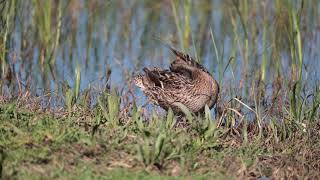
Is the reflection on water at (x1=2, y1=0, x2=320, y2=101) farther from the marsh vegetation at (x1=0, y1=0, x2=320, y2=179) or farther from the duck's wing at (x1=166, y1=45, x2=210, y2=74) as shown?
the duck's wing at (x1=166, y1=45, x2=210, y2=74)

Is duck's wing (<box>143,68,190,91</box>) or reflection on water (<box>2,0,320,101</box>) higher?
reflection on water (<box>2,0,320,101</box>)

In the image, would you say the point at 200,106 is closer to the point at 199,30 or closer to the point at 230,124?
the point at 230,124

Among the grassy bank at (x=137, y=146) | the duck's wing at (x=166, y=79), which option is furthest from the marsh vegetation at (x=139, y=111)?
the duck's wing at (x=166, y=79)

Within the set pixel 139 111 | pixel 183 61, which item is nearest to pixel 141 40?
pixel 183 61

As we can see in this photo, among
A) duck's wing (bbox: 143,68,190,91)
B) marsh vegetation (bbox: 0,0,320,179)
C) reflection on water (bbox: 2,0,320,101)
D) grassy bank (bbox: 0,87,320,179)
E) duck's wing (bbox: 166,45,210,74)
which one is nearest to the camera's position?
grassy bank (bbox: 0,87,320,179)

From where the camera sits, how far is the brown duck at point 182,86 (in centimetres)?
714

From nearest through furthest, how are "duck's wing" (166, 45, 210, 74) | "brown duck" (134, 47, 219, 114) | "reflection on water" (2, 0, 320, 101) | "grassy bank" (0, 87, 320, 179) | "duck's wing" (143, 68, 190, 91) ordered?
"grassy bank" (0, 87, 320, 179)
"brown duck" (134, 47, 219, 114)
"duck's wing" (143, 68, 190, 91)
"duck's wing" (166, 45, 210, 74)
"reflection on water" (2, 0, 320, 101)

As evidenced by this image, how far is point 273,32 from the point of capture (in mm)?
9570

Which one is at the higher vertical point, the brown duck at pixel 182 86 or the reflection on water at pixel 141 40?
the reflection on water at pixel 141 40

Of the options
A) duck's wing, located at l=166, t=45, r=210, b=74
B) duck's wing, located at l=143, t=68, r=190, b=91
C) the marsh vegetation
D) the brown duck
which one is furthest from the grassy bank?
duck's wing, located at l=166, t=45, r=210, b=74

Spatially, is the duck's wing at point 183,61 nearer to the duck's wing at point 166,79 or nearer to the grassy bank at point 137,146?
the duck's wing at point 166,79

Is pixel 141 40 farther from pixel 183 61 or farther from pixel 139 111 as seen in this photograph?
pixel 139 111

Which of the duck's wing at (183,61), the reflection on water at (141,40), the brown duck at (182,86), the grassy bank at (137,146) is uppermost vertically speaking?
the reflection on water at (141,40)

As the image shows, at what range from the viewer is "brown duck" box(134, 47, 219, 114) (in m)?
7.14
